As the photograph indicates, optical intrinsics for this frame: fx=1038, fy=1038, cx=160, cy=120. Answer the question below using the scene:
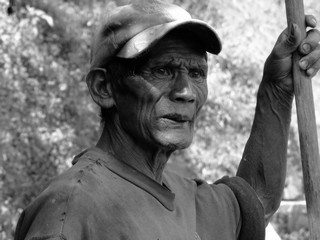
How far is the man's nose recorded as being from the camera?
3.68 meters

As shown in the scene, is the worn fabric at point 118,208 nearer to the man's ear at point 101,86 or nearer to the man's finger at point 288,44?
the man's ear at point 101,86

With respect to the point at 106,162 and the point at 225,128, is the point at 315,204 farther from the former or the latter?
the point at 225,128

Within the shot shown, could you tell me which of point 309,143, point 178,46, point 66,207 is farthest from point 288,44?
point 66,207

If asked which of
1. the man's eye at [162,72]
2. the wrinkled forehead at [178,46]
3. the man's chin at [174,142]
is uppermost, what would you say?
the wrinkled forehead at [178,46]

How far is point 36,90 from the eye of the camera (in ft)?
32.9

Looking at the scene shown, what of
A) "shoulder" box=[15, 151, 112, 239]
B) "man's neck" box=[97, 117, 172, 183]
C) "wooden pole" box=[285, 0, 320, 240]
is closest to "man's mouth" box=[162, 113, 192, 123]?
"man's neck" box=[97, 117, 172, 183]

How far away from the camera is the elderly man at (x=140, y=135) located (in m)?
3.52

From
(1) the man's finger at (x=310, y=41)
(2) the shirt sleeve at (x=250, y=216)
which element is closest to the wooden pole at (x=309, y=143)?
(1) the man's finger at (x=310, y=41)

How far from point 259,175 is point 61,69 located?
617 centimetres

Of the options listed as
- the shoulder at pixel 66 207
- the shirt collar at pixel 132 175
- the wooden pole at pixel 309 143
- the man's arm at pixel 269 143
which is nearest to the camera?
the shoulder at pixel 66 207

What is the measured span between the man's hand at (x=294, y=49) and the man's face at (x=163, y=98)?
474mm

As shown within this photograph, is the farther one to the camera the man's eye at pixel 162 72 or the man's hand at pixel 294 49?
the man's hand at pixel 294 49

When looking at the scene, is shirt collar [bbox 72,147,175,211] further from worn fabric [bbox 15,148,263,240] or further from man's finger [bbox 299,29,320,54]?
man's finger [bbox 299,29,320,54]

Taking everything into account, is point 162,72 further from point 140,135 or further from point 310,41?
point 310,41
